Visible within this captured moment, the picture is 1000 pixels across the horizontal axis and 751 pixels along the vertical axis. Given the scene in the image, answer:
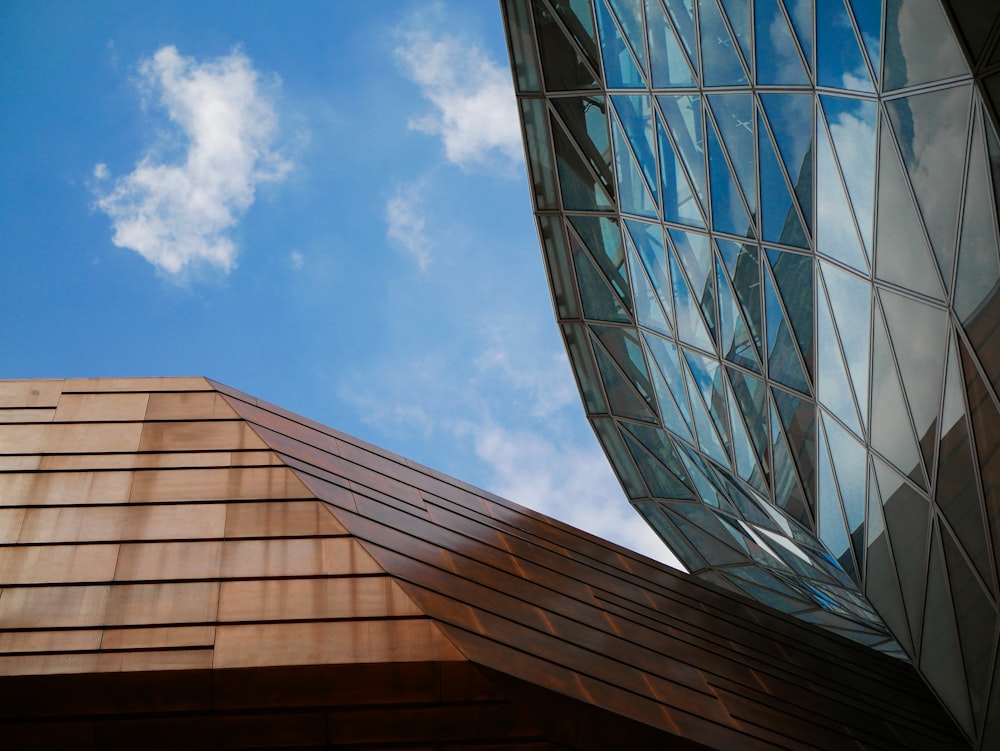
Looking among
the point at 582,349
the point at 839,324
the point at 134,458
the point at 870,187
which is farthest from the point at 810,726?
the point at 582,349

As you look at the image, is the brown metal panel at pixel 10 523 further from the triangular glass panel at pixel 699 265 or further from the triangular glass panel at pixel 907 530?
the triangular glass panel at pixel 699 265

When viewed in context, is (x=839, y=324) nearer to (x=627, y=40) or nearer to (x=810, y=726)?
(x=810, y=726)

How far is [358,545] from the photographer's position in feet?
32.0

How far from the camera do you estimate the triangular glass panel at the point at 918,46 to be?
9.88 metres

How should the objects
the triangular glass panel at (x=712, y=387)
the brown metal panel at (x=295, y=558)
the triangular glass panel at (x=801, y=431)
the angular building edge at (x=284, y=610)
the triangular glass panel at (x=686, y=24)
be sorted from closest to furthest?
the angular building edge at (x=284, y=610), the brown metal panel at (x=295, y=558), the triangular glass panel at (x=686, y=24), the triangular glass panel at (x=801, y=431), the triangular glass panel at (x=712, y=387)

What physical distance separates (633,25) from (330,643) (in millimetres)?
15247

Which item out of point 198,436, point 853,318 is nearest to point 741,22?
point 853,318

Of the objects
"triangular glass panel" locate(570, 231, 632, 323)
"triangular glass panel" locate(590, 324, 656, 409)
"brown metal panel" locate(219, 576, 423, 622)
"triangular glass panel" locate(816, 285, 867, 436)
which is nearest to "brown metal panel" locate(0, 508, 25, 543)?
"brown metal panel" locate(219, 576, 423, 622)

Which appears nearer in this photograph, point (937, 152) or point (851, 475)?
point (937, 152)

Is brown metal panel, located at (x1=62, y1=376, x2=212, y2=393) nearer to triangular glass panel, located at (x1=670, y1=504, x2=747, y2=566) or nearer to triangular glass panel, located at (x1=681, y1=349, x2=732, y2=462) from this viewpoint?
triangular glass panel, located at (x1=681, y1=349, x2=732, y2=462)

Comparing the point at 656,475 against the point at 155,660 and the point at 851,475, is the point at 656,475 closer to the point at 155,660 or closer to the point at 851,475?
the point at 851,475

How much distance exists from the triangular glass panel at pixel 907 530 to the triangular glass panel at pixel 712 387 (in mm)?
5501

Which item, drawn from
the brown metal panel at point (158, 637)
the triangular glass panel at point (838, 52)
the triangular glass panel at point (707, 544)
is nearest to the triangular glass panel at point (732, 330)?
the triangular glass panel at point (838, 52)

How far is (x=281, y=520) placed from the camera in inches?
395
